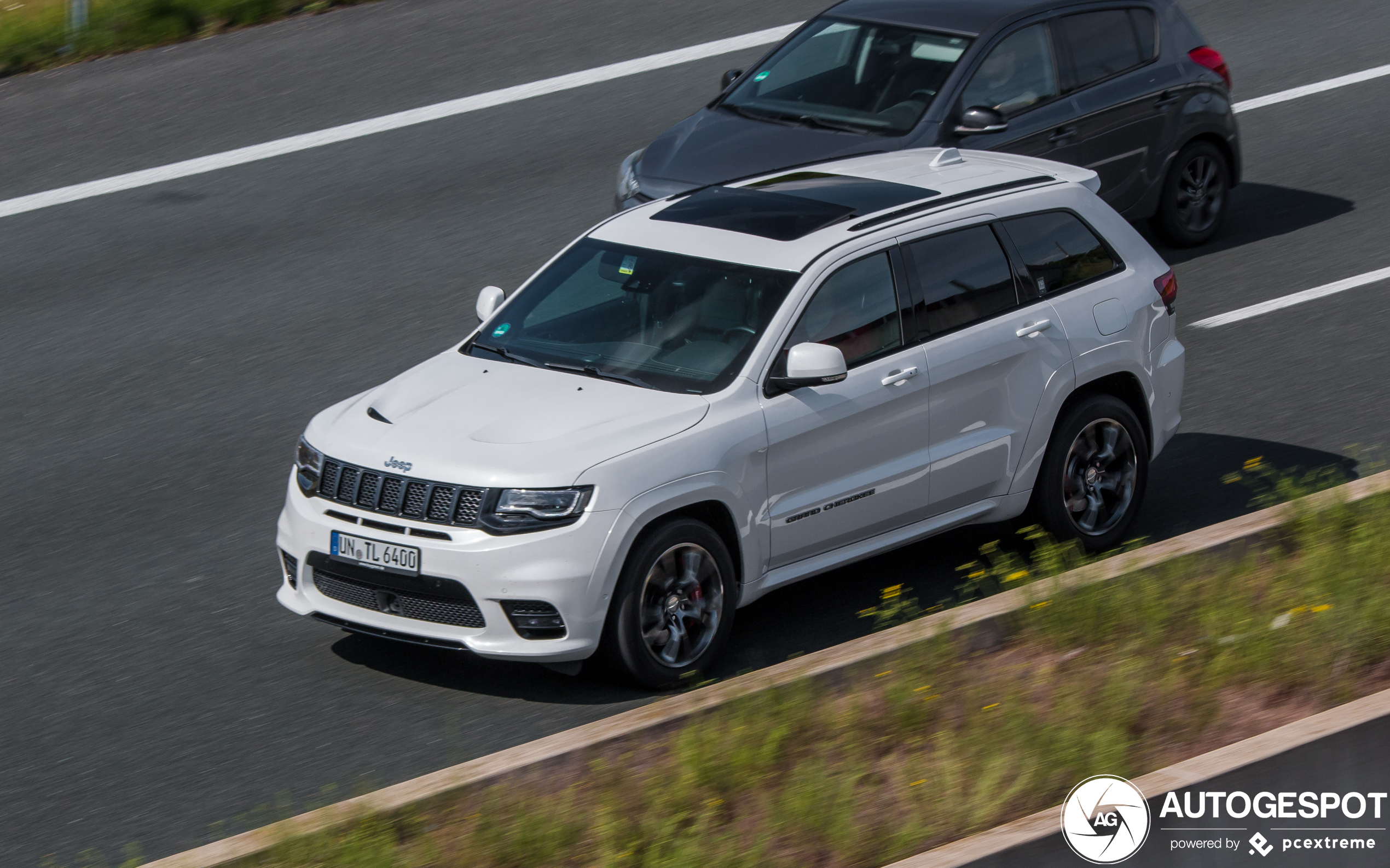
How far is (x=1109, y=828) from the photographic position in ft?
15.1

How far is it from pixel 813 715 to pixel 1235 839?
5.56ft

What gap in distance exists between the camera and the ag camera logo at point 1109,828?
180 inches

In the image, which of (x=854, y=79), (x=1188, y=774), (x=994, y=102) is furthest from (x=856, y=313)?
(x=854, y=79)

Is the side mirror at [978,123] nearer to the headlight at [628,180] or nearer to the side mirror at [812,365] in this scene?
the headlight at [628,180]

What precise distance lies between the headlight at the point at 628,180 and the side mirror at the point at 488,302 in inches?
121

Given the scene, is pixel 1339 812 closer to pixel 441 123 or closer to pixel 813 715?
pixel 813 715

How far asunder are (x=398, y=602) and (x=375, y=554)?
207 millimetres

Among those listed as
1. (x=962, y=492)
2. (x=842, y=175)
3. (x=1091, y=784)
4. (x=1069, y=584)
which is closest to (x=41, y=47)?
(x=842, y=175)

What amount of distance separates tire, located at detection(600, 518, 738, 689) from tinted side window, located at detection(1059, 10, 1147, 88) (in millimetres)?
6249

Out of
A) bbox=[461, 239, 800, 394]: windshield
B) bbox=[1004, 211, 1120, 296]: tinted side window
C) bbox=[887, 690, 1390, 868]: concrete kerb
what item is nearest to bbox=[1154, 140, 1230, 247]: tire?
bbox=[1004, 211, 1120, 296]: tinted side window

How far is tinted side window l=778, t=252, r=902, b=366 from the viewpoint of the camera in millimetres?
7504

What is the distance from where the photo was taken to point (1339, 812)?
189 inches

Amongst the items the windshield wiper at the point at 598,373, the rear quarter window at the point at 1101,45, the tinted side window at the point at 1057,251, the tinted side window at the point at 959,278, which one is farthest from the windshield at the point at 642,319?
the rear quarter window at the point at 1101,45

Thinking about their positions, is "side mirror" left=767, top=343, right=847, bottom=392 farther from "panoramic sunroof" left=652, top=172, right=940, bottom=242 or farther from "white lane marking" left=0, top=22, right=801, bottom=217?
"white lane marking" left=0, top=22, right=801, bottom=217
